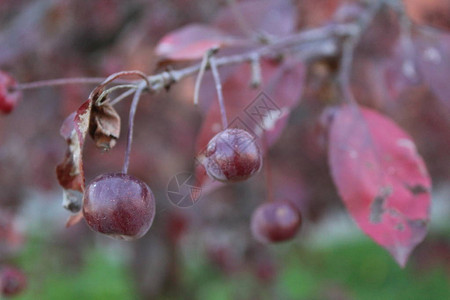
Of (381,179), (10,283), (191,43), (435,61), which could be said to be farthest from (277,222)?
(10,283)

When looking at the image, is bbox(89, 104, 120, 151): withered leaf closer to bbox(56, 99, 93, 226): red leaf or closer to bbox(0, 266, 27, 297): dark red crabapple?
bbox(56, 99, 93, 226): red leaf

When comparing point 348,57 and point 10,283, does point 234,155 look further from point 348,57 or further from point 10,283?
point 10,283

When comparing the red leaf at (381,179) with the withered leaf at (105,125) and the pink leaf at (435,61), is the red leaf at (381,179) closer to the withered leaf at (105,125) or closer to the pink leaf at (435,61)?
the pink leaf at (435,61)

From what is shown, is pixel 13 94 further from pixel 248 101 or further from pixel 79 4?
pixel 79 4

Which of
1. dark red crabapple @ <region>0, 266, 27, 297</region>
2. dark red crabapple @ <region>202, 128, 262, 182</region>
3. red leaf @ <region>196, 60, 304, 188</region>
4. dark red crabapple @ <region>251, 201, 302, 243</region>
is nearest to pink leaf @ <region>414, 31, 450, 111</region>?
red leaf @ <region>196, 60, 304, 188</region>

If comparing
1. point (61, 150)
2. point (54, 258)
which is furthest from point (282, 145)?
point (54, 258)
